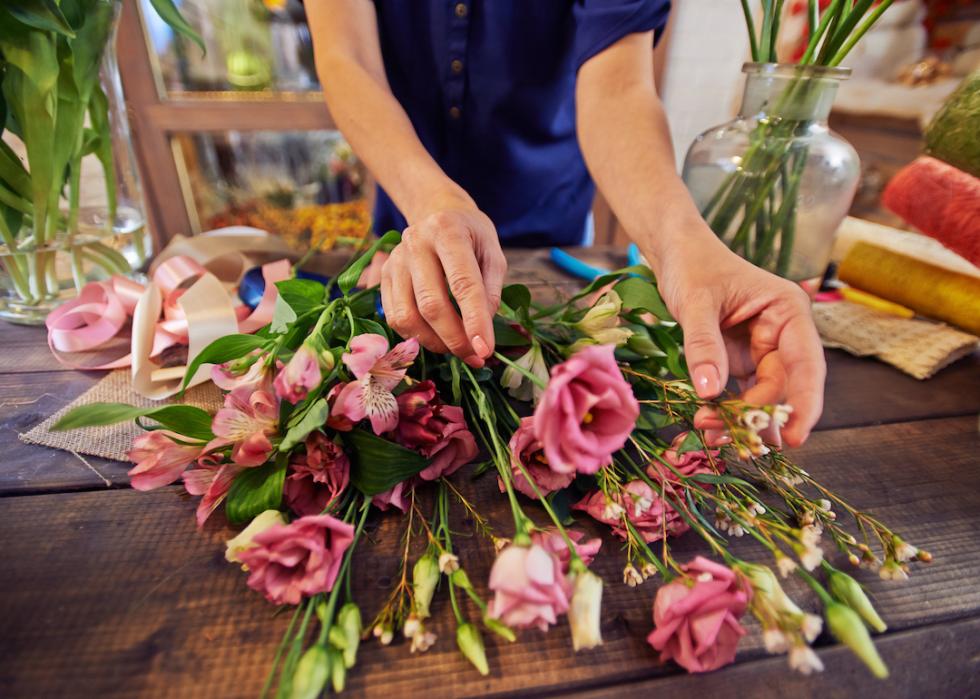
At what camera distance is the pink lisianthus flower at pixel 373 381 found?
1.00ft

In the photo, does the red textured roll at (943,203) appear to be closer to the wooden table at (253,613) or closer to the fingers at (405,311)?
the wooden table at (253,613)

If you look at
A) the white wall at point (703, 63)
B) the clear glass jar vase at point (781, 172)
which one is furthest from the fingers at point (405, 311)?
the white wall at point (703, 63)

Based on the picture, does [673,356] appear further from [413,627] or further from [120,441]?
[120,441]

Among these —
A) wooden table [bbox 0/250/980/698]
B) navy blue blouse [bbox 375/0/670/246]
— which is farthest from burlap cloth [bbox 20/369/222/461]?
navy blue blouse [bbox 375/0/670/246]

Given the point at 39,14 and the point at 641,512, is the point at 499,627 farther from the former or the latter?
the point at 39,14

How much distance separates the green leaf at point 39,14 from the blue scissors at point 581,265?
59 cm

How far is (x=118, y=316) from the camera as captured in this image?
548mm

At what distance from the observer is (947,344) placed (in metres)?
0.62

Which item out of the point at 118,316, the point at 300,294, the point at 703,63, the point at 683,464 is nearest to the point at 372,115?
the point at 300,294

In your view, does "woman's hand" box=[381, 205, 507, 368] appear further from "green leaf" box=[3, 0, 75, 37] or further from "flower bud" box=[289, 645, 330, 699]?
"green leaf" box=[3, 0, 75, 37]

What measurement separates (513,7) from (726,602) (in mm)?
762

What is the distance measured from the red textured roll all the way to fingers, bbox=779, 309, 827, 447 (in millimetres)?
383

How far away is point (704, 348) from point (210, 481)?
33cm

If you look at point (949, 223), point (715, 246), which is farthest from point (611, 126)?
point (949, 223)
